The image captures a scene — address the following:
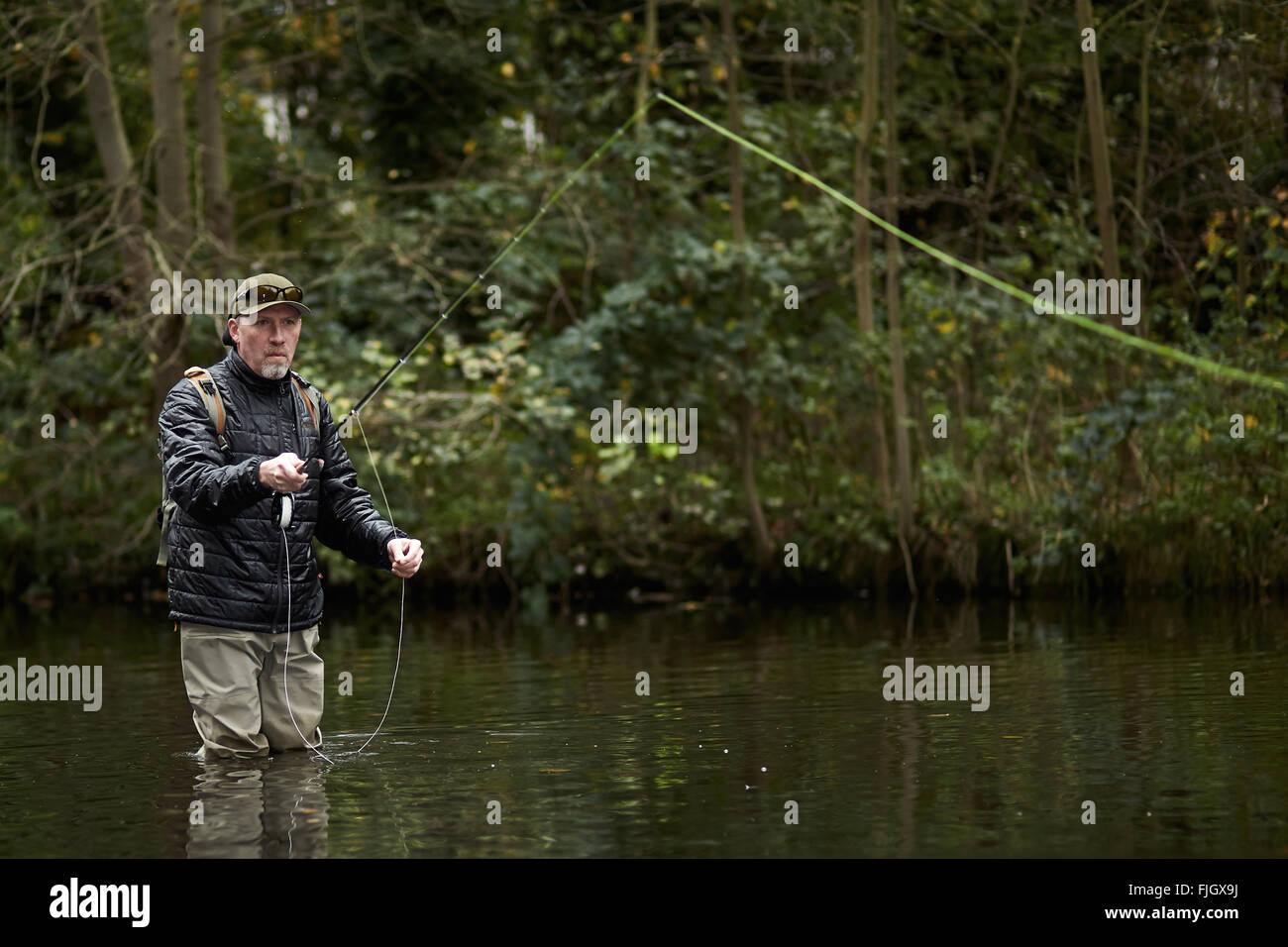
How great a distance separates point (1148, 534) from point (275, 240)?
1190 centimetres

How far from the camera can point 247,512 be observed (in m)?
7.65

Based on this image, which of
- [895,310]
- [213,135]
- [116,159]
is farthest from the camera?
[213,135]

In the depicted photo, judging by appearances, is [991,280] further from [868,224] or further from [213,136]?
[213,136]

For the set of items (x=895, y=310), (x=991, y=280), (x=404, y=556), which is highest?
(x=895, y=310)

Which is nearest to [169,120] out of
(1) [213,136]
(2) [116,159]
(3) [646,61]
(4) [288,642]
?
(1) [213,136]

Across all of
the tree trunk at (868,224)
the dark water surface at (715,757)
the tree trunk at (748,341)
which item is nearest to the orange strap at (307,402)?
the dark water surface at (715,757)

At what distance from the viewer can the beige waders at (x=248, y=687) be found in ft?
25.2

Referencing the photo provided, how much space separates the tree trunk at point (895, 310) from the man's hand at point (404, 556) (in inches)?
392

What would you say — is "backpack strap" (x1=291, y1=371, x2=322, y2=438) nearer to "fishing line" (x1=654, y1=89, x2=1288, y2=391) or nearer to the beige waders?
the beige waders

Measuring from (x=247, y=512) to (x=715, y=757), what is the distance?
216cm

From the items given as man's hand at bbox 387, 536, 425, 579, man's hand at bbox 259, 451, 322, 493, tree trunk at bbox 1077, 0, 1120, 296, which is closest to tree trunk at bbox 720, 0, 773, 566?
tree trunk at bbox 1077, 0, 1120, 296

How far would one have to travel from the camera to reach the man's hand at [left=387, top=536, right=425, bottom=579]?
24.7ft

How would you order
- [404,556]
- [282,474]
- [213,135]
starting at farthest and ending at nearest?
[213,135]
[404,556]
[282,474]

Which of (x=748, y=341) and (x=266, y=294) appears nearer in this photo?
(x=266, y=294)
